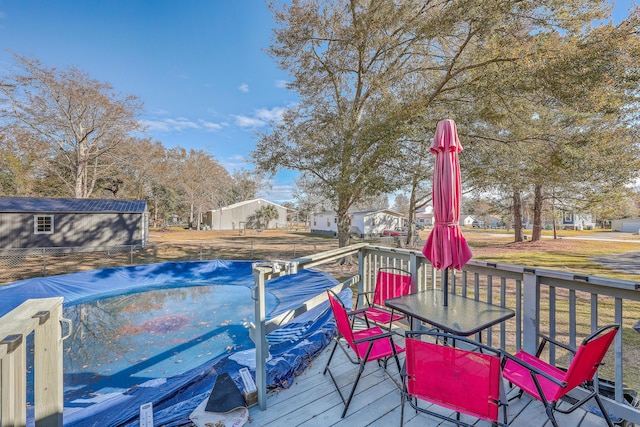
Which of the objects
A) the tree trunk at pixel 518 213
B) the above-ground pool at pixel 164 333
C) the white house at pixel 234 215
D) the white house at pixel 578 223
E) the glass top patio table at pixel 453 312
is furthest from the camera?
the white house at pixel 578 223

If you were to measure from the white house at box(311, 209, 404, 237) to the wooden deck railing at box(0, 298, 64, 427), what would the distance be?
2311 centimetres

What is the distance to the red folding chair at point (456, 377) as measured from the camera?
1.49 metres

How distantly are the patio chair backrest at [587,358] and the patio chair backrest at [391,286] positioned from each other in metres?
1.71

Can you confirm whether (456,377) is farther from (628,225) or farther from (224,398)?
(628,225)

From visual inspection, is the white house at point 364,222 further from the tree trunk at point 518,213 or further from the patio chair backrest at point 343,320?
the patio chair backrest at point 343,320

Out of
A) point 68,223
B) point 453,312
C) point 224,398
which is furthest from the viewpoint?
point 68,223

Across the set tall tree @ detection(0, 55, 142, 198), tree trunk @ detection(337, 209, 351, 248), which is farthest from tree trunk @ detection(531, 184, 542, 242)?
tall tree @ detection(0, 55, 142, 198)

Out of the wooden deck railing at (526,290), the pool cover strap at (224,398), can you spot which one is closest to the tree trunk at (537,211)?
the wooden deck railing at (526,290)

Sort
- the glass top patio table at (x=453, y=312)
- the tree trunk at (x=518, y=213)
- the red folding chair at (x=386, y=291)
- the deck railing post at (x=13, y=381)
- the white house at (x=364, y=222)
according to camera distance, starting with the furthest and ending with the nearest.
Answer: the white house at (x=364, y=222), the tree trunk at (x=518, y=213), the red folding chair at (x=386, y=291), the glass top patio table at (x=453, y=312), the deck railing post at (x=13, y=381)

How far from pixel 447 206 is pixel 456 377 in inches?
53.4

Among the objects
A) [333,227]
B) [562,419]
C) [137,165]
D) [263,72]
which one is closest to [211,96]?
[263,72]

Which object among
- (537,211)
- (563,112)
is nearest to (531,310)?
(563,112)

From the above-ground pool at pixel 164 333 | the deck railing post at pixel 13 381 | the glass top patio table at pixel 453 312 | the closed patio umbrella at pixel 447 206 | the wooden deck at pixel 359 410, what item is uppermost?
the closed patio umbrella at pixel 447 206

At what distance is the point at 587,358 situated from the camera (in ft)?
5.33
